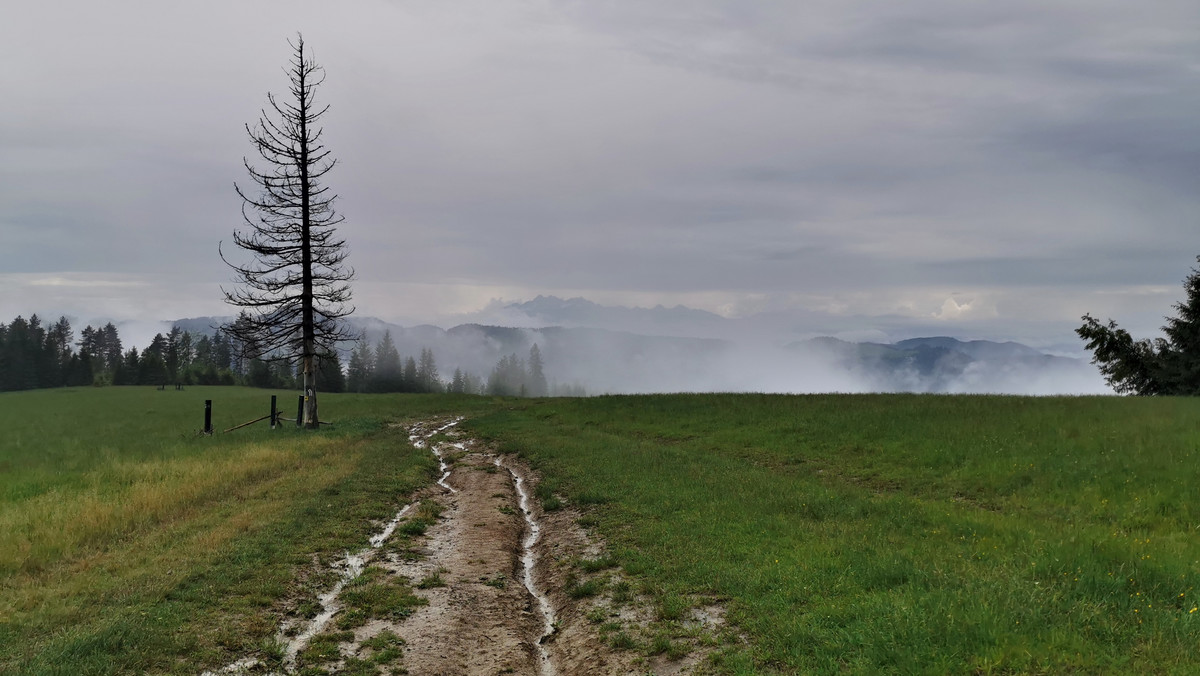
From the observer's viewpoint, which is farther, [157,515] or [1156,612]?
[157,515]

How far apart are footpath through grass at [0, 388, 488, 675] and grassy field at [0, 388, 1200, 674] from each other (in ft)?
0.21

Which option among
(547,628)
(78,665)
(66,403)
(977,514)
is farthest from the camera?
(66,403)

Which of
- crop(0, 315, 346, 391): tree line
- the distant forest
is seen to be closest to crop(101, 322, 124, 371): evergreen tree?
the distant forest

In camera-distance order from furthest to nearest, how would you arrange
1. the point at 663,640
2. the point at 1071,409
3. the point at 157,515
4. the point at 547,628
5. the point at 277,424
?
the point at 277,424 → the point at 1071,409 → the point at 157,515 → the point at 547,628 → the point at 663,640

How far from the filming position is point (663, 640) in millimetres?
8656

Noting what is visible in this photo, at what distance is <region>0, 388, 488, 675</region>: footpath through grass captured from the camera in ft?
28.3

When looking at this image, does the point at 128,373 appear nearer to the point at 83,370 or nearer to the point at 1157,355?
the point at 83,370

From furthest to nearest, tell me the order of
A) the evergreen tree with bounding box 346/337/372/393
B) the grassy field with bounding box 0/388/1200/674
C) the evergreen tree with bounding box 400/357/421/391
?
the evergreen tree with bounding box 400/357/421/391, the evergreen tree with bounding box 346/337/372/393, the grassy field with bounding box 0/388/1200/674

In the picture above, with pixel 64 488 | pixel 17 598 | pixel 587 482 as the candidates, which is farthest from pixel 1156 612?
pixel 64 488

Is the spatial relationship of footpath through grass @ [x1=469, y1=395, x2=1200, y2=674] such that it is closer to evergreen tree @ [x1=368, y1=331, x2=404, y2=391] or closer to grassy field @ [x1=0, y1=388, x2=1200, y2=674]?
grassy field @ [x1=0, y1=388, x2=1200, y2=674]

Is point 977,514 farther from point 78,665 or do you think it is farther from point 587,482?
point 78,665

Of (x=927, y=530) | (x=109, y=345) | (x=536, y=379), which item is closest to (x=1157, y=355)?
(x=927, y=530)

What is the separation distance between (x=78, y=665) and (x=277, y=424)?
116ft

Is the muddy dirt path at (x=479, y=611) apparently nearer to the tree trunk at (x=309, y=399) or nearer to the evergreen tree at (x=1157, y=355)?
the tree trunk at (x=309, y=399)
